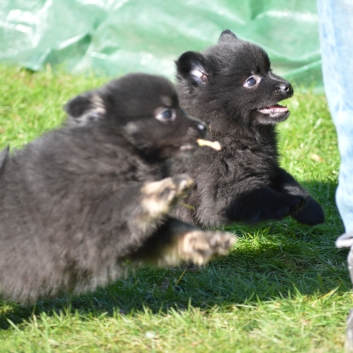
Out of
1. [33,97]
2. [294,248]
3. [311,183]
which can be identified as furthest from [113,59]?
[294,248]

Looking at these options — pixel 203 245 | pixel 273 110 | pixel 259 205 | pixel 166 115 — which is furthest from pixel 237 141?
pixel 203 245

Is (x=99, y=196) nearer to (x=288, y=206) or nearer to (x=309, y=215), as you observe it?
(x=288, y=206)

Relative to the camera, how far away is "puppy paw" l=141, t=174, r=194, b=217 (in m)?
3.00

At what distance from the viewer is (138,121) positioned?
10.8 feet

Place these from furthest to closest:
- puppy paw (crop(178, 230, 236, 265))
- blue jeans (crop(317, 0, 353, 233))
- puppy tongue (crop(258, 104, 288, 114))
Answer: puppy tongue (crop(258, 104, 288, 114)), blue jeans (crop(317, 0, 353, 233)), puppy paw (crop(178, 230, 236, 265))

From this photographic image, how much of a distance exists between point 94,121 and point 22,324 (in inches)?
46.5

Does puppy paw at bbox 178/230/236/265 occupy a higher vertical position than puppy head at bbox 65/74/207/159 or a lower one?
lower

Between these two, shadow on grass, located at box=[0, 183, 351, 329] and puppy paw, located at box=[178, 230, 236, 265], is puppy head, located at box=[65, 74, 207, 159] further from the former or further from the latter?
shadow on grass, located at box=[0, 183, 351, 329]

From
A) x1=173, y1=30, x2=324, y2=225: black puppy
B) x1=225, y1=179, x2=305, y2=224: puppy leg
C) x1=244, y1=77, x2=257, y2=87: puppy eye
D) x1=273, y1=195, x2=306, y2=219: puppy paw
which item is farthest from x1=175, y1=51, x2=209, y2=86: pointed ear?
x1=273, y1=195, x2=306, y2=219: puppy paw

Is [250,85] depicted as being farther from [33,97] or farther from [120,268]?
[33,97]

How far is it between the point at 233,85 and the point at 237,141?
1.31 ft

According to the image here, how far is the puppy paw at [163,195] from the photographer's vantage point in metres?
3.00

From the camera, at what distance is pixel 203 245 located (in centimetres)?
317

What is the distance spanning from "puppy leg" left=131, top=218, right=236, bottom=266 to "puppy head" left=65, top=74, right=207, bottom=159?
41cm
